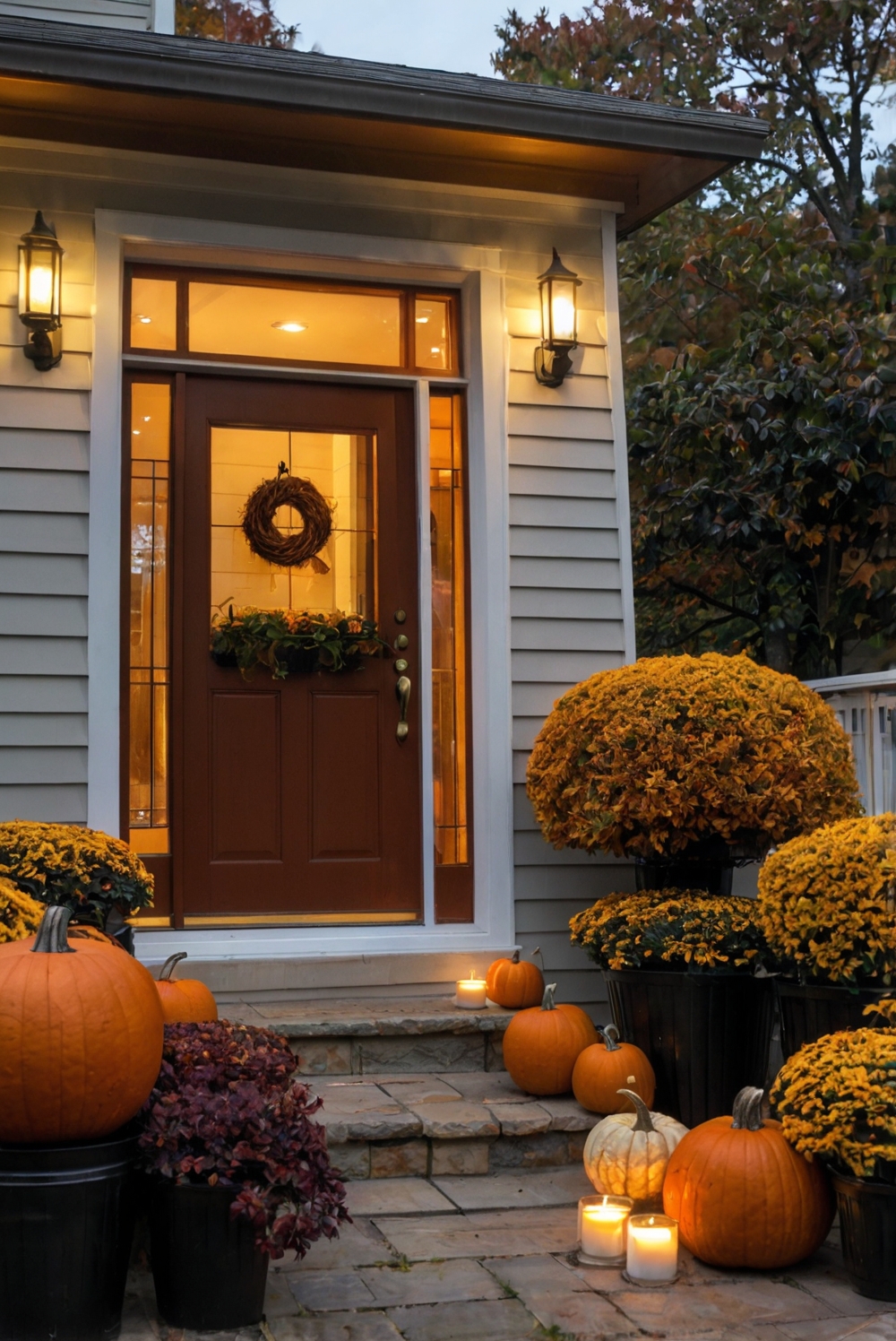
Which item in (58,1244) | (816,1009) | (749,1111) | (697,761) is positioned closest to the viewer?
(58,1244)

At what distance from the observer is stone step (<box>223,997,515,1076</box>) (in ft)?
13.9

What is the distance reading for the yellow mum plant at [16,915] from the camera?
10.1 ft

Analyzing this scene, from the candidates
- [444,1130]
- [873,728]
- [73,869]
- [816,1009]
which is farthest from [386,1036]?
[873,728]

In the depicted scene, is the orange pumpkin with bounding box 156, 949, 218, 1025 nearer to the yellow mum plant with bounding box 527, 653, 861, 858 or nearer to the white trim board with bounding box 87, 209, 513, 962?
the white trim board with bounding box 87, 209, 513, 962

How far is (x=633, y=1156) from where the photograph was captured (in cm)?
338

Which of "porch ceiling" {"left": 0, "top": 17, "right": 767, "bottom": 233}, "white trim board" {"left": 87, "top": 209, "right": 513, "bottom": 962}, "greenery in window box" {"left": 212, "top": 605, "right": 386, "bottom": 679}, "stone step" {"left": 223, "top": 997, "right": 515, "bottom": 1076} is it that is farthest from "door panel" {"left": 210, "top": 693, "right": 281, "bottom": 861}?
"porch ceiling" {"left": 0, "top": 17, "right": 767, "bottom": 233}

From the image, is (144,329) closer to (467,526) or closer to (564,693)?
(467,526)

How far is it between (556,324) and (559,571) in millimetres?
A: 981

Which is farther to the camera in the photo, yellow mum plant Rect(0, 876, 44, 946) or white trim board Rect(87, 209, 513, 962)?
white trim board Rect(87, 209, 513, 962)

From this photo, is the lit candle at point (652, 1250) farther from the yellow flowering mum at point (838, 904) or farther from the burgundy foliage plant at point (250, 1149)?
the yellow flowering mum at point (838, 904)

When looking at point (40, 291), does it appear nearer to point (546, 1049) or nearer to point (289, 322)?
point (289, 322)

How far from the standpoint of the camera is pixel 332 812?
5094 millimetres

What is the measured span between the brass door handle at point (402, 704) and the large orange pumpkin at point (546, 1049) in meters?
1.36

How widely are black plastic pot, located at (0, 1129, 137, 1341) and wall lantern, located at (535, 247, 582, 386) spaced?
3549mm
